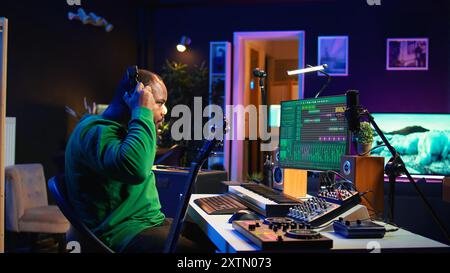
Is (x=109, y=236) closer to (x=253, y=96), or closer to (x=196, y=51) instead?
(x=196, y=51)

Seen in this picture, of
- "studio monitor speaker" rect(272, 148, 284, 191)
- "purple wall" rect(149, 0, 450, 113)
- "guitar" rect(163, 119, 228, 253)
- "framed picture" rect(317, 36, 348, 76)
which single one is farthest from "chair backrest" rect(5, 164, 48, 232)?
"framed picture" rect(317, 36, 348, 76)

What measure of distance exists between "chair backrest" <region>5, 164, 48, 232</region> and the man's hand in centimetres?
301

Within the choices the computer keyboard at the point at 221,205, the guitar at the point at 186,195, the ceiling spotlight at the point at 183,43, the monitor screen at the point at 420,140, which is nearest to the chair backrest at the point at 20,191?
the computer keyboard at the point at 221,205

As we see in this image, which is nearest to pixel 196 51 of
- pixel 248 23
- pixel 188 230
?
pixel 248 23

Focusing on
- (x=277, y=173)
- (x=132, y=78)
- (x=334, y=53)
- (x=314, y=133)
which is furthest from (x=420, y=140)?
(x=132, y=78)

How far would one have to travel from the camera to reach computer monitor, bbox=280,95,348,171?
216 centimetres

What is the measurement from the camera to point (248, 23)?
22.9ft

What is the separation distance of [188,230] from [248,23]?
496 centimetres

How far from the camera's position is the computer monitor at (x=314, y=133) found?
2162 mm

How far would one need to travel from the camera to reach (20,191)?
14.7 ft

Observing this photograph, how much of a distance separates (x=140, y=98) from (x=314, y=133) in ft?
2.85

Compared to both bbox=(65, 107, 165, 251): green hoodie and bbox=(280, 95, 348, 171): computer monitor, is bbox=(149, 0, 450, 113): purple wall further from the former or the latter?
bbox=(65, 107, 165, 251): green hoodie

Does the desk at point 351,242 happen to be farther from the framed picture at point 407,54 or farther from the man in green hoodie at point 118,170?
the framed picture at point 407,54

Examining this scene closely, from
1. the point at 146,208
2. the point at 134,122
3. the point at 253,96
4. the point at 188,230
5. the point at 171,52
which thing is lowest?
the point at 188,230
